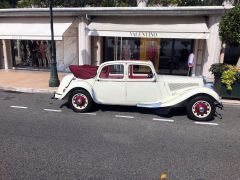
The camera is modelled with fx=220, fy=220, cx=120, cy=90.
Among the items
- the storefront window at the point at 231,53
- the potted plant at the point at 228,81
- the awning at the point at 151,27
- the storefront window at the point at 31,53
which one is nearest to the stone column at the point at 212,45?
the awning at the point at 151,27

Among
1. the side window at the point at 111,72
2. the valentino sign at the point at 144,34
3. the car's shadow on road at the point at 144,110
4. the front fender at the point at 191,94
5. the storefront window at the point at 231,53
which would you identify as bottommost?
the car's shadow on road at the point at 144,110

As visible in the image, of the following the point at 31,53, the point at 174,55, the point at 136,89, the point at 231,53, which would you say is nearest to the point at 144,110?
the point at 136,89

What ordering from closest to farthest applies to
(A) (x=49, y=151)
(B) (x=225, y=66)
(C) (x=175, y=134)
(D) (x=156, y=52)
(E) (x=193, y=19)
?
1. (A) (x=49, y=151)
2. (C) (x=175, y=134)
3. (B) (x=225, y=66)
4. (E) (x=193, y=19)
5. (D) (x=156, y=52)

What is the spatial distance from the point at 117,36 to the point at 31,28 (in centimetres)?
510

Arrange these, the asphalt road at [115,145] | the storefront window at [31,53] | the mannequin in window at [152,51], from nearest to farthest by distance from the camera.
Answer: the asphalt road at [115,145] → the mannequin in window at [152,51] → the storefront window at [31,53]

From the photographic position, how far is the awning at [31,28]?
11562 millimetres

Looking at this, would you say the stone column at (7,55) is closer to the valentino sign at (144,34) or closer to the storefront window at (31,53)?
the storefront window at (31,53)

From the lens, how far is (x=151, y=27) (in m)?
11.1

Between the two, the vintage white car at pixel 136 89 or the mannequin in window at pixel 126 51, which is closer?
the vintage white car at pixel 136 89

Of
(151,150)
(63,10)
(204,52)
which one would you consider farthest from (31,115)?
(204,52)

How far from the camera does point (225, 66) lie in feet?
29.2

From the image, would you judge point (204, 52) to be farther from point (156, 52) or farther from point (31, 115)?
point (31, 115)

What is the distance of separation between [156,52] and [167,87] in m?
6.80

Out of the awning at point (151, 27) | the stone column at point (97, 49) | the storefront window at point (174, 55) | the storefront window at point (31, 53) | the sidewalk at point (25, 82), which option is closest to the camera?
the sidewalk at point (25, 82)
